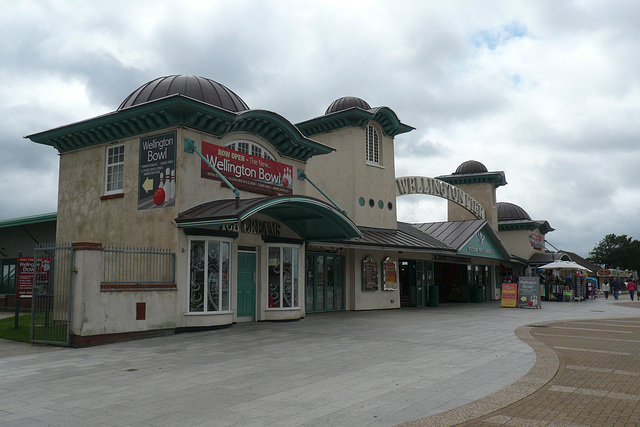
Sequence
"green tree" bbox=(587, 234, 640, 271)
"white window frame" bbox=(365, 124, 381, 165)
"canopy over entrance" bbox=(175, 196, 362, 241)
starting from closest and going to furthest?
"canopy over entrance" bbox=(175, 196, 362, 241), "white window frame" bbox=(365, 124, 381, 165), "green tree" bbox=(587, 234, 640, 271)

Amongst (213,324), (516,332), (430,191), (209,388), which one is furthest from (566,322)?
(209,388)

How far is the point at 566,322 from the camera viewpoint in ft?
61.8

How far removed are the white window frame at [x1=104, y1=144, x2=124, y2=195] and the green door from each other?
13.9ft

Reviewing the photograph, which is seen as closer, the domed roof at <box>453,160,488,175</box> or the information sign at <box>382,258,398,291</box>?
the information sign at <box>382,258,398,291</box>

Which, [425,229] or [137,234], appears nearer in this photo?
[137,234]

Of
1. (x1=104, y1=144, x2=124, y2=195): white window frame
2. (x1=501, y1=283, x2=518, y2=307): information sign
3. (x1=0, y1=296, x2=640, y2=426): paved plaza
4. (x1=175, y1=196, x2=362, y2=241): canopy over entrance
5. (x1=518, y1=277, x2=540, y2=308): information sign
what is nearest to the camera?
(x1=0, y1=296, x2=640, y2=426): paved plaza

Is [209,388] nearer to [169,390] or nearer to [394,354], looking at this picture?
[169,390]

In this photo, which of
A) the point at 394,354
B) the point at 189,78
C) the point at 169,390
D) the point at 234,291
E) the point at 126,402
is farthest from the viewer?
the point at 189,78

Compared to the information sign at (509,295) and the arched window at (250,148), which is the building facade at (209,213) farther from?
the information sign at (509,295)

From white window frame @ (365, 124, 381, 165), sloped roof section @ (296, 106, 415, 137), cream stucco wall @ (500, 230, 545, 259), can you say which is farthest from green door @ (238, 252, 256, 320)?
cream stucco wall @ (500, 230, 545, 259)

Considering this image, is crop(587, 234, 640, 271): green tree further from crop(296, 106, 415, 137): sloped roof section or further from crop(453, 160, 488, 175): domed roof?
crop(296, 106, 415, 137): sloped roof section

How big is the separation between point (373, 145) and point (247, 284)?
33.8ft

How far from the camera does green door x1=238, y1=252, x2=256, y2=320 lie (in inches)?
658

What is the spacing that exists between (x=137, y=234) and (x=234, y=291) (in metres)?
3.24
